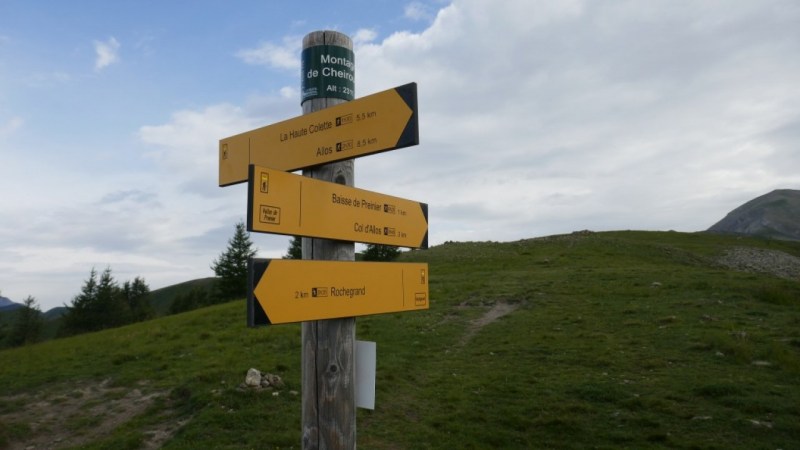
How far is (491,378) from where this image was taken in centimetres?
1254

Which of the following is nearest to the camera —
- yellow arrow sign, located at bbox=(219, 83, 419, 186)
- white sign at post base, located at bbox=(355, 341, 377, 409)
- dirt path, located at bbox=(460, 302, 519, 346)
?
yellow arrow sign, located at bbox=(219, 83, 419, 186)

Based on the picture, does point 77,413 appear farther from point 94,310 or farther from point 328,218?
point 94,310

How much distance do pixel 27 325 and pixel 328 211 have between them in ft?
217

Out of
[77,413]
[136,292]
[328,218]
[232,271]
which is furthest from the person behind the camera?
[136,292]

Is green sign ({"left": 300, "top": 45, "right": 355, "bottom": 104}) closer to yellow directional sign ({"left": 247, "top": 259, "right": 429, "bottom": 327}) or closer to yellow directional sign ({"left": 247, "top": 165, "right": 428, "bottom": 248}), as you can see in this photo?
yellow directional sign ({"left": 247, "top": 165, "right": 428, "bottom": 248})

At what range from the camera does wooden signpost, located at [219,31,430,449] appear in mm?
3307

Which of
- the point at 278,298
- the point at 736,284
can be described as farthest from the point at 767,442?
the point at 736,284

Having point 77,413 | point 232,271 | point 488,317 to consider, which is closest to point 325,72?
point 77,413

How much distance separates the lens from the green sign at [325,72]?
430cm

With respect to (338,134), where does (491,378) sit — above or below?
below

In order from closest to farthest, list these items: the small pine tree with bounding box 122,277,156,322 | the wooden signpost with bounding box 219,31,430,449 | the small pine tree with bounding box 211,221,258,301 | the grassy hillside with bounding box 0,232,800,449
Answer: the wooden signpost with bounding box 219,31,430,449, the grassy hillside with bounding box 0,232,800,449, the small pine tree with bounding box 211,221,258,301, the small pine tree with bounding box 122,277,156,322

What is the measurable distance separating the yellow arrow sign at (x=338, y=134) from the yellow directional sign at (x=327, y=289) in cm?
92

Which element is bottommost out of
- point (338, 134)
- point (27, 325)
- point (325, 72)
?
point (27, 325)

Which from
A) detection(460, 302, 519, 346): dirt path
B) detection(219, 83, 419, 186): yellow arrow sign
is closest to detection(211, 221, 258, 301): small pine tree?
detection(460, 302, 519, 346): dirt path
